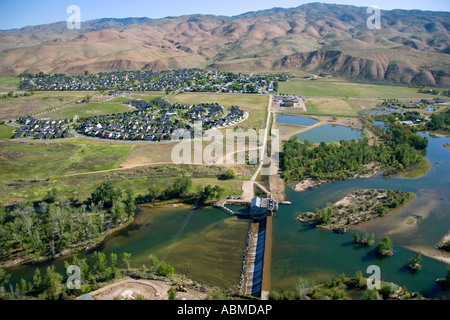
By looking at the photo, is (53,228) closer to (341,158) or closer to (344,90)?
(341,158)

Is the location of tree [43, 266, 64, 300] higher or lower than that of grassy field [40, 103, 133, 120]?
lower

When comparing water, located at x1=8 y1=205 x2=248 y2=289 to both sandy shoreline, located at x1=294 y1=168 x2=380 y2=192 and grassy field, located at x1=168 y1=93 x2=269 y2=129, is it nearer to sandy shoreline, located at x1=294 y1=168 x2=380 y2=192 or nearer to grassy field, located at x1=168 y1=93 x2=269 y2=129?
sandy shoreline, located at x1=294 y1=168 x2=380 y2=192

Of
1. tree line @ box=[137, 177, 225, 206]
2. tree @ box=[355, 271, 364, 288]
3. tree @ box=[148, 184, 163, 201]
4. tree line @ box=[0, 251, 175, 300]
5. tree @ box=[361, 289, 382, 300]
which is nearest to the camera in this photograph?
tree @ box=[361, 289, 382, 300]

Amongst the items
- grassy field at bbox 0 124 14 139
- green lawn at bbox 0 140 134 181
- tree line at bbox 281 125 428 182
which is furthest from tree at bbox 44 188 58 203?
grassy field at bbox 0 124 14 139

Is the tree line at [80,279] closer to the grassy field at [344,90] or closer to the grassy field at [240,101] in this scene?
the grassy field at [240,101]

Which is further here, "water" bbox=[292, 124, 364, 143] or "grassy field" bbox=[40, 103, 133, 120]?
"grassy field" bbox=[40, 103, 133, 120]

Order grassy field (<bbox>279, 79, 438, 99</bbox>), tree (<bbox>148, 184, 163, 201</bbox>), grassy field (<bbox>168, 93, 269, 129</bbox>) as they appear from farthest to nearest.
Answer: grassy field (<bbox>279, 79, 438, 99</bbox>), grassy field (<bbox>168, 93, 269, 129</bbox>), tree (<bbox>148, 184, 163, 201</bbox>)

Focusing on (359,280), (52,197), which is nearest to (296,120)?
(359,280)

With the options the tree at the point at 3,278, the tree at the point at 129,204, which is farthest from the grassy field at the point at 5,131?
the tree at the point at 3,278
